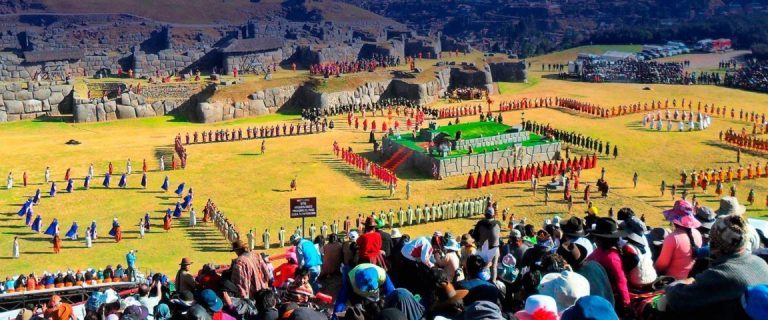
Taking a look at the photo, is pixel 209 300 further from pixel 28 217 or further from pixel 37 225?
pixel 28 217

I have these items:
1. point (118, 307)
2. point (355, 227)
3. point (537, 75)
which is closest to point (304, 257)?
point (118, 307)

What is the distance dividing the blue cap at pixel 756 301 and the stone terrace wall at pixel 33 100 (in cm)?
5140

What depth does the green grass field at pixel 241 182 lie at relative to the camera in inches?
1033

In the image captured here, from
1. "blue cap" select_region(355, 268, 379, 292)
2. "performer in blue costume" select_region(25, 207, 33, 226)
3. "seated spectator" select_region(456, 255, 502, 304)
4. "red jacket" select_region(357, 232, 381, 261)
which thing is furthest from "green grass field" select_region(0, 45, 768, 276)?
"seated spectator" select_region(456, 255, 502, 304)

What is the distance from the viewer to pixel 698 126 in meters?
45.2

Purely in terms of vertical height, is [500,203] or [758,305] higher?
[758,305]

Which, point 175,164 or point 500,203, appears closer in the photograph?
point 500,203

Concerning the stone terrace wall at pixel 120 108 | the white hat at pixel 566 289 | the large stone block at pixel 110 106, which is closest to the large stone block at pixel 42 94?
the stone terrace wall at pixel 120 108

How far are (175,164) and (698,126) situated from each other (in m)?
30.2

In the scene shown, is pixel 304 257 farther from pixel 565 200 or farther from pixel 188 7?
pixel 188 7

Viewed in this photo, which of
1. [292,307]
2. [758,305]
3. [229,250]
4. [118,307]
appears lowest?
[229,250]

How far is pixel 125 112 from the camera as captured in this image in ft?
166

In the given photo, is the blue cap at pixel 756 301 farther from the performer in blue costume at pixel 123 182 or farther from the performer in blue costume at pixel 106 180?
the performer in blue costume at pixel 106 180

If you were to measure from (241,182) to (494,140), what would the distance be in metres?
12.7
